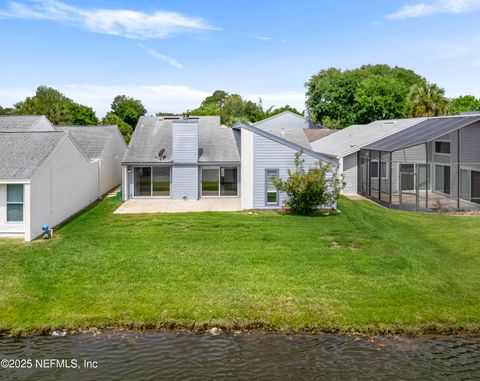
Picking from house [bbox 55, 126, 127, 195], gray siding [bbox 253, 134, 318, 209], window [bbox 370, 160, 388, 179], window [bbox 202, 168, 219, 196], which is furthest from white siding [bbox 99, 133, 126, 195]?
window [bbox 370, 160, 388, 179]

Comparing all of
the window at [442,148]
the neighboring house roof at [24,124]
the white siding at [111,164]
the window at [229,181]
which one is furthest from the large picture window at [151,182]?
the window at [442,148]

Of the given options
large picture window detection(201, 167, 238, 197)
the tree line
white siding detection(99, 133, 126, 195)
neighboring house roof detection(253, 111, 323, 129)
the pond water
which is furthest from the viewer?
neighboring house roof detection(253, 111, 323, 129)

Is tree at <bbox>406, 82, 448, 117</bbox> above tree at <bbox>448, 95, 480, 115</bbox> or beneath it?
beneath

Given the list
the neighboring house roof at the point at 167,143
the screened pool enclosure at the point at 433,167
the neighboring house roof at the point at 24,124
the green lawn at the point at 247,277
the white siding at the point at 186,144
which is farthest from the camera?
the neighboring house roof at the point at 24,124

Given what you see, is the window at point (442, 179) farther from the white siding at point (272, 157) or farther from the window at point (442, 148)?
the white siding at point (272, 157)

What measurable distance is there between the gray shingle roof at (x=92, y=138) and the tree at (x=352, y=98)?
110ft

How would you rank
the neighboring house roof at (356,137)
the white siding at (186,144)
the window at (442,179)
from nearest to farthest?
the window at (442,179)
the white siding at (186,144)
the neighboring house roof at (356,137)

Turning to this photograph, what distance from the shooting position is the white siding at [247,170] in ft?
76.8

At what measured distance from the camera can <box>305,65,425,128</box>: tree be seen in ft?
185

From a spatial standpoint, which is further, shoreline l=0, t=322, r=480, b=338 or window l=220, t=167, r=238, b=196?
window l=220, t=167, r=238, b=196

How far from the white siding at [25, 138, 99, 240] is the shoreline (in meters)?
7.78

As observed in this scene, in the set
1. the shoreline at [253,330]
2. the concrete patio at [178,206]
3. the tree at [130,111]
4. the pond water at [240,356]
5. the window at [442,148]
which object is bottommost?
the pond water at [240,356]

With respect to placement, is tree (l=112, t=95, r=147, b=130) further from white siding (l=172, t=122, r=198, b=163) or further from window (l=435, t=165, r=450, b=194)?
window (l=435, t=165, r=450, b=194)

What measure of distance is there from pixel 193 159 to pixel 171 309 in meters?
17.0
